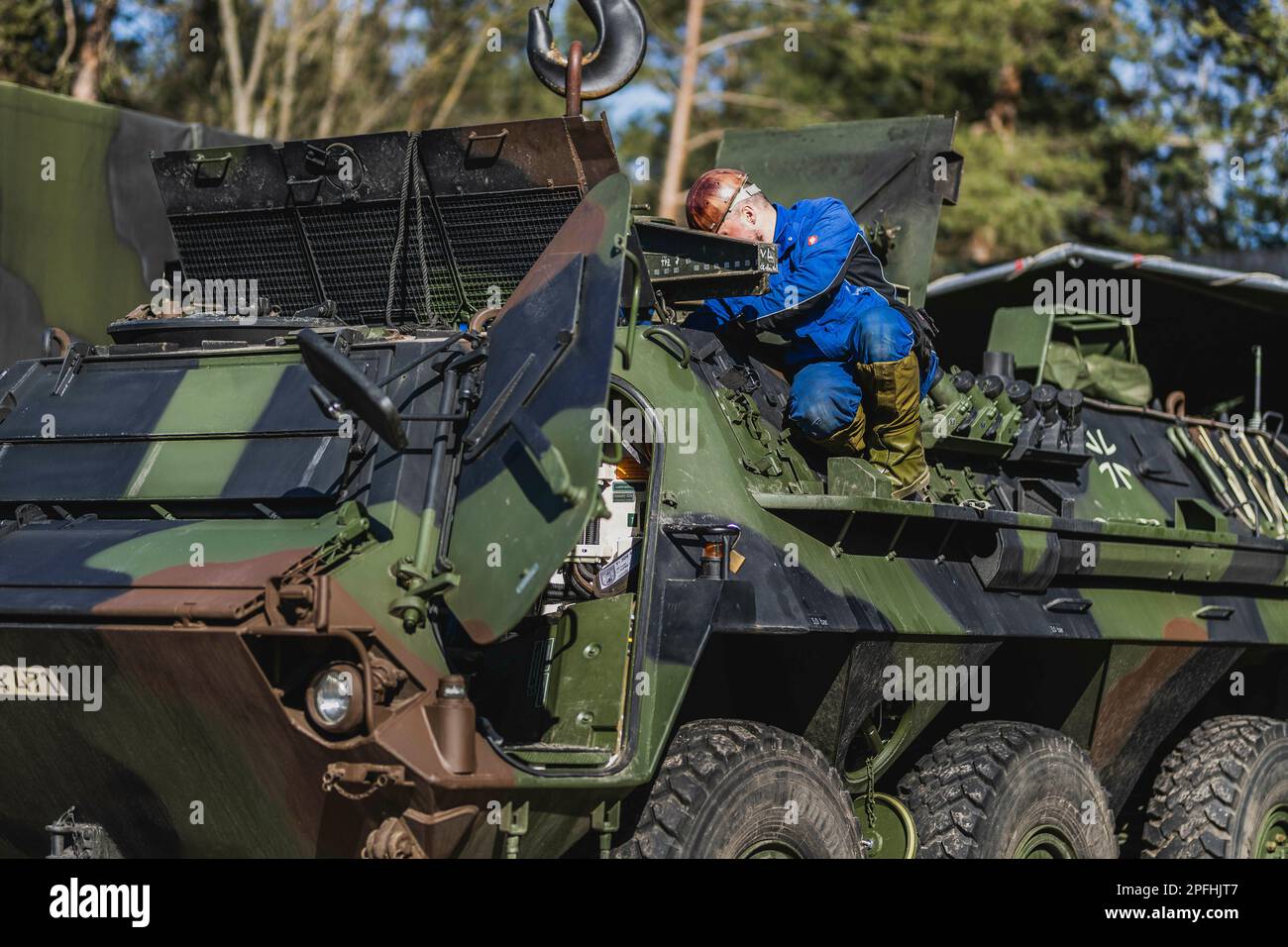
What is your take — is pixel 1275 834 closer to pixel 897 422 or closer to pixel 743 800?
pixel 897 422

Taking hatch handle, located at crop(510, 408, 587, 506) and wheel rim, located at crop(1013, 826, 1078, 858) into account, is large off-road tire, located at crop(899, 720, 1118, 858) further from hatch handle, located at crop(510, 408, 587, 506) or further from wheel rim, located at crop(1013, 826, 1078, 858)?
hatch handle, located at crop(510, 408, 587, 506)

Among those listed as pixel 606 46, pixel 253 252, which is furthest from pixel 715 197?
pixel 253 252

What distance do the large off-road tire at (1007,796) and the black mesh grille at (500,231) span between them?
95.8 inches

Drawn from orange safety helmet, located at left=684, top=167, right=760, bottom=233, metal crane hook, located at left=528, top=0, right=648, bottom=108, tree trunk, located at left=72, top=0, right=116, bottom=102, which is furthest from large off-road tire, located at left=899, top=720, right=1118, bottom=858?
tree trunk, located at left=72, top=0, right=116, bottom=102

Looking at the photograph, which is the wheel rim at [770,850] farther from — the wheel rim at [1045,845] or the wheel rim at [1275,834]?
the wheel rim at [1275,834]

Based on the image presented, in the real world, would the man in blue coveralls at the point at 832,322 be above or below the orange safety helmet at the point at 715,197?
below

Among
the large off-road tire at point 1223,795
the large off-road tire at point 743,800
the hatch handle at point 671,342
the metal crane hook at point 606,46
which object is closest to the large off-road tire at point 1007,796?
the large off-road tire at point 743,800

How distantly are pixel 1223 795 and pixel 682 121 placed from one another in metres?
15.8

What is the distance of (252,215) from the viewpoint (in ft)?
23.5

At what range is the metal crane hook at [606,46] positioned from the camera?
741cm

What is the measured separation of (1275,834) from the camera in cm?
880

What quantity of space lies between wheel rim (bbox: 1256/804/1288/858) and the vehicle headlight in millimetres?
5048

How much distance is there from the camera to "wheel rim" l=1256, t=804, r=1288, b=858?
336 inches
